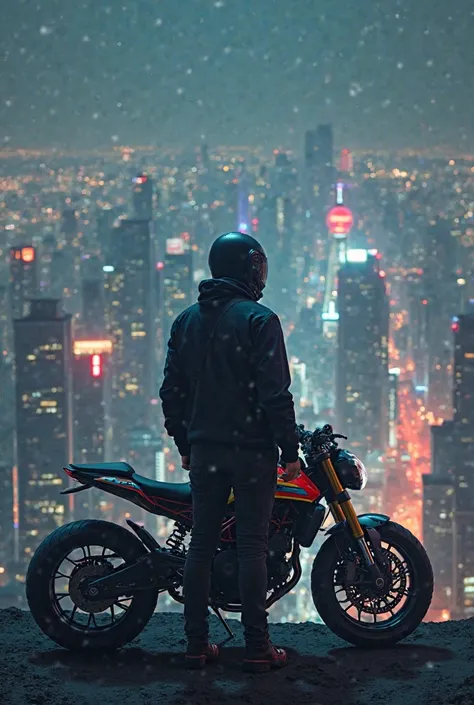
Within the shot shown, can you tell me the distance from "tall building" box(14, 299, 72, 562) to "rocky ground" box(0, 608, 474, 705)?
Answer: 39.3m

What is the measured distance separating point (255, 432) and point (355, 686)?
0.78 m

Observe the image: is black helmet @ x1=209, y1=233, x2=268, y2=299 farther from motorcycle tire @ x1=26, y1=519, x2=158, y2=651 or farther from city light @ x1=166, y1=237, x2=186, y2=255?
city light @ x1=166, y1=237, x2=186, y2=255

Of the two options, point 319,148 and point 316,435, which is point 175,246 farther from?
point 316,435

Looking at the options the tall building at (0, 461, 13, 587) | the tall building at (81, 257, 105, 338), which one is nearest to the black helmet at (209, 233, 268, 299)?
the tall building at (0, 461, 13, 587)

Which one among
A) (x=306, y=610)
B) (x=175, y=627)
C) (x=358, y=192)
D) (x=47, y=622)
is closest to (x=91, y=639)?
(x=47, y=622)

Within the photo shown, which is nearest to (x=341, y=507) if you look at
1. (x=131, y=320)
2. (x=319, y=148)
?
(x=131, y=320)

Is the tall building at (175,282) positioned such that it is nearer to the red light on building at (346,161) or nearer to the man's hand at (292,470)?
the red light on building at (346,161)

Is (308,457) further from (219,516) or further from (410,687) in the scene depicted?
(410,687)

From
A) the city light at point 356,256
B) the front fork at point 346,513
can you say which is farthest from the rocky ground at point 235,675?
the city light at point 356,256

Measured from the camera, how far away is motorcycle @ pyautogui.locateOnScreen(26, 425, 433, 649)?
10.3 ft

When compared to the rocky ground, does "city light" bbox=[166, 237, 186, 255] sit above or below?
above

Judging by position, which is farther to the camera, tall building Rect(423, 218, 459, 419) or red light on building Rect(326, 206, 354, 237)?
red light on building Rect(326, 206, 354, 237)

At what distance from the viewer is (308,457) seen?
3178mm

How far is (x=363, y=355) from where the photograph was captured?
62312 mm
